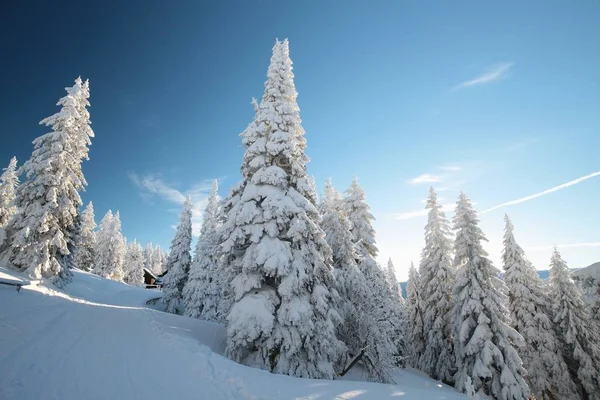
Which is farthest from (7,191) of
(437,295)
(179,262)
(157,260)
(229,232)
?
(157,260)

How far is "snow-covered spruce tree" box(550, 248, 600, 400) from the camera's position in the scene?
23578 millimetres

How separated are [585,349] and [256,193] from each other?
31.4 meters

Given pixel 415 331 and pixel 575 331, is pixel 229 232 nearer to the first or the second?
pixel 415 331

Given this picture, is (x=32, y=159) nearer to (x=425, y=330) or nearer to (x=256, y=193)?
(x=256, y=193)

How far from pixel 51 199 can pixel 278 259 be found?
18.3m

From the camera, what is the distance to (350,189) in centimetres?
2475

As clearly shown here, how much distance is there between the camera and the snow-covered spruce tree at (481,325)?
18.1m

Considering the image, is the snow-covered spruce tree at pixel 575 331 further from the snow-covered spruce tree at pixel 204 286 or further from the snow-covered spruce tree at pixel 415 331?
the snow-covered spruce tree at pixel 204 286

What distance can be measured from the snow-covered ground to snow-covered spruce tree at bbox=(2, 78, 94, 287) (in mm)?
8180

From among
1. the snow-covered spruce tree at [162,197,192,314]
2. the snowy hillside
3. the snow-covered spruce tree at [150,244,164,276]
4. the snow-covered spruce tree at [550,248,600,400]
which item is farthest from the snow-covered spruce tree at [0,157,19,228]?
the snow-covered spruce tree at [150,244,164,276]

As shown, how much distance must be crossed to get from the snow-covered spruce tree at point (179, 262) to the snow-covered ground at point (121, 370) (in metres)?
24.7

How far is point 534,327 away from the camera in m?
24.8

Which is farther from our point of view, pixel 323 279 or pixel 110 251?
pixel 110 251

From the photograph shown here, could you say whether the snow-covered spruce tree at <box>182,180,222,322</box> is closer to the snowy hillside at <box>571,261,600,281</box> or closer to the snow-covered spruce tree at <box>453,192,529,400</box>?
the snow-covered spruce tree at <box>453,192,529,400</box>
